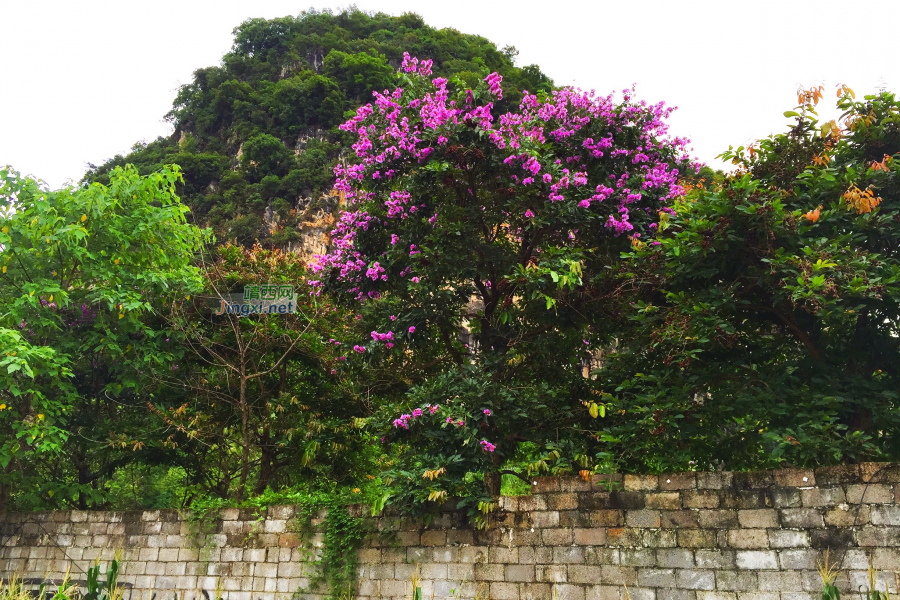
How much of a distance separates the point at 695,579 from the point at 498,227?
4.49m

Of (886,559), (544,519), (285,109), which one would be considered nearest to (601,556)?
(544,519)

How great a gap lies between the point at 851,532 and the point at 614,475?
5.92 feet

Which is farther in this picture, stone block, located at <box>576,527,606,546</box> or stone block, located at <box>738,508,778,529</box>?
stone block, located at <box>576,527,606,546</box>

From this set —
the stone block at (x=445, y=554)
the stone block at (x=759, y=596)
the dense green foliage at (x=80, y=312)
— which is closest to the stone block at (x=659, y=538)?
the stone block at (x=759, y=596)

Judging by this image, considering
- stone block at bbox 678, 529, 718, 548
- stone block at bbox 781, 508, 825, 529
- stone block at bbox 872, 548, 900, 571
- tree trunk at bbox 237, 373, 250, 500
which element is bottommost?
stone block at bbox 872, 548, 900, 571

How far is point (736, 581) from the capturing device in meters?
4.99

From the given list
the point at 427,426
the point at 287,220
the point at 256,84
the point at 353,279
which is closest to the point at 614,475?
the point at 427,426

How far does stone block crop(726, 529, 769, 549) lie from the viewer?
4.98 m

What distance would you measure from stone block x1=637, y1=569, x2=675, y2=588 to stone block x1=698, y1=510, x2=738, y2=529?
50cm

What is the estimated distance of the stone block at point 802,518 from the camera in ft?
15.9

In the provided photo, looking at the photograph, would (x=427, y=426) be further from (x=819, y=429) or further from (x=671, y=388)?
(x=819, y=429)

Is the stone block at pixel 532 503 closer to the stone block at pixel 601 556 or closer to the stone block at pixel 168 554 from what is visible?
the stone block at pixel 601 556

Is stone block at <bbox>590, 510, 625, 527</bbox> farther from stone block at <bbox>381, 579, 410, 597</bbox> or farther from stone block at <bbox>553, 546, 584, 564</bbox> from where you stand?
stone block at <bbox>381, 579, 410, 597</bbox>

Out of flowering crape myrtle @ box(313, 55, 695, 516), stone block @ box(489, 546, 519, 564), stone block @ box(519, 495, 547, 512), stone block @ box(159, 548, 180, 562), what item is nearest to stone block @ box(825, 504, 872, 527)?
stone block @ box(519, 495, 547, 512)
